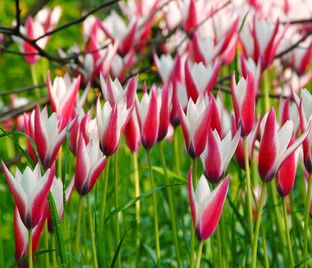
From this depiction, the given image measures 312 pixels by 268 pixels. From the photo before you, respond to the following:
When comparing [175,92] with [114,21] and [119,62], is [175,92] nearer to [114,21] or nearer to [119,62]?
[119,62]

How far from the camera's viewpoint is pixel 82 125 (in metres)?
1.53

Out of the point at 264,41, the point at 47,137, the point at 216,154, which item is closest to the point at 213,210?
the point at 216,154

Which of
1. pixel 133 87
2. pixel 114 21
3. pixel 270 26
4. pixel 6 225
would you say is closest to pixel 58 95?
pixel 133 87

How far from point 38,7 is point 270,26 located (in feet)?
3.37

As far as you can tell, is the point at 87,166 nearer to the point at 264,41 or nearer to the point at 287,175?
the point at 287,175

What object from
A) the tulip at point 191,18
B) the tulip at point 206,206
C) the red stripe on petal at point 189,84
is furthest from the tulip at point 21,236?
the tulip at point 191,18

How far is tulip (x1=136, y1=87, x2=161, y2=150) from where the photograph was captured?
161cm

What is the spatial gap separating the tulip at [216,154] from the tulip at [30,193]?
303 millimetres

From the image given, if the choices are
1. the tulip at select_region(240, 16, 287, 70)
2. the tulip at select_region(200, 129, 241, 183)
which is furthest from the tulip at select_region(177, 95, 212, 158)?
the tulip at select_region(240, 16, 287, 70)

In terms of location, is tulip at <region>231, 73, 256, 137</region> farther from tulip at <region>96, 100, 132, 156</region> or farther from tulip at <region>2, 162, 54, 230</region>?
tulip at <region>2, 162, 54, 230</region>

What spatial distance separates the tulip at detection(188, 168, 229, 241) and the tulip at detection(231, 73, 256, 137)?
23 centimetres

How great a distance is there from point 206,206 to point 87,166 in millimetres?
261

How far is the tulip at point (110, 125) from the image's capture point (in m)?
1.49

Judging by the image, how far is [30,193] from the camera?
134 cm
